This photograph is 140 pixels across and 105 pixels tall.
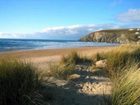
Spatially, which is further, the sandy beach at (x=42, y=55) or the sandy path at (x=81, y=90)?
the sandy beach at (x=42, y=55)

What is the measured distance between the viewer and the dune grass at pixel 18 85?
4.86 meters

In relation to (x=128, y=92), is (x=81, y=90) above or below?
below

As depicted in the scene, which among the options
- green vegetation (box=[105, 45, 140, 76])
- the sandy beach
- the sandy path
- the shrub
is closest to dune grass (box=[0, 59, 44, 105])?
the sandy path

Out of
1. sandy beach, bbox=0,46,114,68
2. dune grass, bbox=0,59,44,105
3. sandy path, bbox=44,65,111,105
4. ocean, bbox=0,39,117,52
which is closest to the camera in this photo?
dune grass, bbox=0,59,44,105

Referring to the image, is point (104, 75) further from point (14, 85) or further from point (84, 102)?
point (14, 85)

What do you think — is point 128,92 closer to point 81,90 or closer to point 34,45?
point 81,90

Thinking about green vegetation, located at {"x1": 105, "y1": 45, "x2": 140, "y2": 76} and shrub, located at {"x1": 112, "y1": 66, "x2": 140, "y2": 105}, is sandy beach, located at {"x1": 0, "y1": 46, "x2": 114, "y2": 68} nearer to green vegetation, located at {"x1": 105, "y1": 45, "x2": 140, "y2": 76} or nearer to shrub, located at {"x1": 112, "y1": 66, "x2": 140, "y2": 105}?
green vegetation, located at {"x1": 105, "y1": 45, "x2": 140, "y2": 76}

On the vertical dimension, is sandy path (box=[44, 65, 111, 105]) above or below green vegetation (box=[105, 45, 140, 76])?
below

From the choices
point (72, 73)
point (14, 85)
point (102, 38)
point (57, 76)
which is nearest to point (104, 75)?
point (72, 73)

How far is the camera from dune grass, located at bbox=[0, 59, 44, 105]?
4863 millimetres

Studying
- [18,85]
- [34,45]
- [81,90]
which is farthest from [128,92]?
[34,45]

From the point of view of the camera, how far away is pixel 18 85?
16.7ft

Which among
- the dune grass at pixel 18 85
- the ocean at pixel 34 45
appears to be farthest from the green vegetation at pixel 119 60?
the ocean at pixel 34 45

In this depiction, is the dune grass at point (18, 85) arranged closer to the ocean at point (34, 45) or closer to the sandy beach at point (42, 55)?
the sandy beach at point (42, 55)
